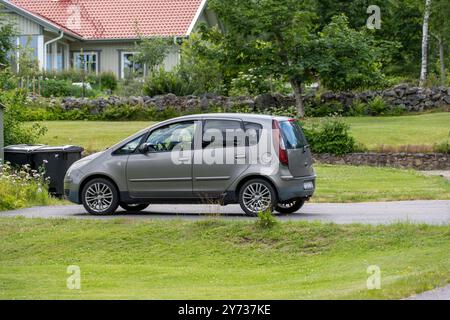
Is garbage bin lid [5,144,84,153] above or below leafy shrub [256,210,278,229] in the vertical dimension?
above

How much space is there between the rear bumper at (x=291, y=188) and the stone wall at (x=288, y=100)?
1943cm

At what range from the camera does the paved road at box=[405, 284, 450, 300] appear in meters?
9.80

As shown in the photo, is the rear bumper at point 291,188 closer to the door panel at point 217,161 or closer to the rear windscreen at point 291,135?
the rear windscreen at point 291,135

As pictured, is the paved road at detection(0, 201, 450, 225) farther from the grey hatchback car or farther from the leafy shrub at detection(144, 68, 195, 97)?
the leafy shrub at detection(144, 68, 195, 97)

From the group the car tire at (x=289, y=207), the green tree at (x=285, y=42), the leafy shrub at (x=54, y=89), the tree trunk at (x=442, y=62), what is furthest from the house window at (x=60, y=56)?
the car tire at (x=289, y=207)

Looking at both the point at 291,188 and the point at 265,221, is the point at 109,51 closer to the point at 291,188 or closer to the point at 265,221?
the point at 291,188

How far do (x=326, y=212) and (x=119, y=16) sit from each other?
37.4m

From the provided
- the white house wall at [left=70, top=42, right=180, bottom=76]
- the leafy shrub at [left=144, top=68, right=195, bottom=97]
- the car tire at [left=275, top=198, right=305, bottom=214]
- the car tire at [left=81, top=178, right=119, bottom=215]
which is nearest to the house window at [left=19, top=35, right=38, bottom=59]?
the white house wall at [left=70, top=42, right=180, bottom=76]

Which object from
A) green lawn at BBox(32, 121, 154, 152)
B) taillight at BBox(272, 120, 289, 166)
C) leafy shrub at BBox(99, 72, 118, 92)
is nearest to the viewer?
taillight at BBox(272, 120, 289, 166)

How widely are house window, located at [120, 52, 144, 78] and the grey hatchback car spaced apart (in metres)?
29.2

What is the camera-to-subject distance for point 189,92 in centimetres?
3900

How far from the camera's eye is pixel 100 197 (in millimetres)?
17984
